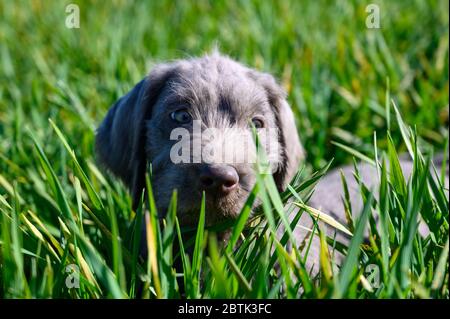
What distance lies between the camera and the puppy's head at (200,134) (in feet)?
9.12

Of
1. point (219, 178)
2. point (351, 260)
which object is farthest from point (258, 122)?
point (351, 260)

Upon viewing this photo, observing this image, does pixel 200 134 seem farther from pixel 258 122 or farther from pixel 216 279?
pixel 216 279

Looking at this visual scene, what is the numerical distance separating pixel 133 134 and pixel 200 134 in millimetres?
531

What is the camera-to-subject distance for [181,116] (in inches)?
127

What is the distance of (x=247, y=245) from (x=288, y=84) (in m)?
2.93

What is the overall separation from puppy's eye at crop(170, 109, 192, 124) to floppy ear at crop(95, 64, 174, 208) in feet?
0.75

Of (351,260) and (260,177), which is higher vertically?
(260,177)

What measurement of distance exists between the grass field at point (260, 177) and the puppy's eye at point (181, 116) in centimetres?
60
